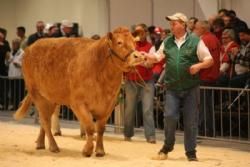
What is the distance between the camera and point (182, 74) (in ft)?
28.2

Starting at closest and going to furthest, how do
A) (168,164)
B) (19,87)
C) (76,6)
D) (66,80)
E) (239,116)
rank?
1. (168,164)
2. (66,80)
3. (239,116)
4. (19,87)
5. (76,6)

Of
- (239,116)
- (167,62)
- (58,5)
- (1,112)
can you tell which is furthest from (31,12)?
(167,62)

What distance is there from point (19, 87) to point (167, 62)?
6.35m

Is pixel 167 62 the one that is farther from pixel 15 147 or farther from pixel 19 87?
pixel 19 87

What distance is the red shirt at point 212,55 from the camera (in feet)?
36.0

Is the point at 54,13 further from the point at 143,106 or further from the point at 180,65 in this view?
the point at 180,65

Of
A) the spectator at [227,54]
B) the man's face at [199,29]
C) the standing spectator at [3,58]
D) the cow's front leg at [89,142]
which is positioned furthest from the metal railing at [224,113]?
the standing spectator at [3,58]

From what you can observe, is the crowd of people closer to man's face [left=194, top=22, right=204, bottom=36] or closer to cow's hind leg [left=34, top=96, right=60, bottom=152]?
man's face [left=194, top=22, right=204, bottom=36]

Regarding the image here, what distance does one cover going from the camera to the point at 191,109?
8672 millimetres

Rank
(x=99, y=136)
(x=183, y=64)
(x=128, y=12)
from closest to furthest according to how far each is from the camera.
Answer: (x=183, y=64)
(x=99, y=136)
(x=128, y=12)

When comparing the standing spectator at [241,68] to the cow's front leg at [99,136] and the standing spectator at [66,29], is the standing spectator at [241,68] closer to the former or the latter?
the cow's front leg at [99,136]

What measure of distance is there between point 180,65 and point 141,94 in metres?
2.72

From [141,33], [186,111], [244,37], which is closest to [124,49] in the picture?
[186,111]

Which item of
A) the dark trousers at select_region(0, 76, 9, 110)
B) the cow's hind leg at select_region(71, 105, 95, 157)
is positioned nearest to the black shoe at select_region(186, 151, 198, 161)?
the cow's hind leg at select_region(71, 105, 95, 157)
